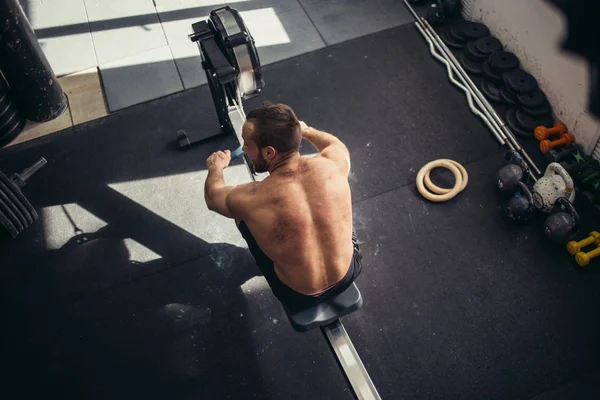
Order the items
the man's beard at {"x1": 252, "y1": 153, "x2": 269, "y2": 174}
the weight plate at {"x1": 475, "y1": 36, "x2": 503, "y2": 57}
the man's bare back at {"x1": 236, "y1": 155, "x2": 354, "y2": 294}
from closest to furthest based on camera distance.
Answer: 1. the man's bare back at {"x1": 236, "y1": 155, "x2": 354, "y2": 294}
2. the man's beard at {"x1": 252, "y1": 153, "x2": 269, "y2": 174}
3. the weight plate at {"x1": 475, "y1": 36, "x2": 503, "y2": 57}

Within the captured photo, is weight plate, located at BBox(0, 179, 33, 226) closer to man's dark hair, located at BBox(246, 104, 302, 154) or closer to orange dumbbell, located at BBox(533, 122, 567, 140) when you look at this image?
man's dark hair, located at BBox(246, 104, 302, 154)

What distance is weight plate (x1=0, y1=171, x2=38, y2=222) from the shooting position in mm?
3500

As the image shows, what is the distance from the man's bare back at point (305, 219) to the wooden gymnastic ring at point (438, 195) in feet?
4.61

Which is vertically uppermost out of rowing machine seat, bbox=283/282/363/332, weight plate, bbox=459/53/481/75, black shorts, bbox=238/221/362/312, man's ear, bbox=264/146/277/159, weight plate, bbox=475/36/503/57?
man's ear, bbox=264/146/277/159

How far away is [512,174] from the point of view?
347cm

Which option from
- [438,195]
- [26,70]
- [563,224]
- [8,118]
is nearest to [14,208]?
[8,118]

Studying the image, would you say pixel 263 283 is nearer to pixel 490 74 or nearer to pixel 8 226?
pixel 8 226

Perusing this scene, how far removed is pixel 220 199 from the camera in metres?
2.49

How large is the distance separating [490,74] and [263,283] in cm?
245

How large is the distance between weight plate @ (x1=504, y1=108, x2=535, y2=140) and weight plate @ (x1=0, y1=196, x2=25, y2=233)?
3.55 meters

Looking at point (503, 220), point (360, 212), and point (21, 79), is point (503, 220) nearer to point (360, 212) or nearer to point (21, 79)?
point (360, 212)

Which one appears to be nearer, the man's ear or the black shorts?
the man's ear

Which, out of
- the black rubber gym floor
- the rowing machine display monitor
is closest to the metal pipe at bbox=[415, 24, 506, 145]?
the black rubber gym floor

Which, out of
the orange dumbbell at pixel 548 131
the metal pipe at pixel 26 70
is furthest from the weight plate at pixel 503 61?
the metal pipe at pixel 26 70
